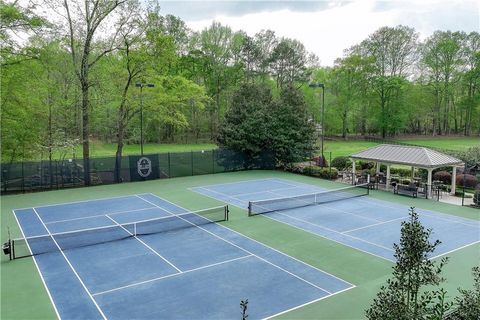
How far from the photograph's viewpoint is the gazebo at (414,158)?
23.4 meters

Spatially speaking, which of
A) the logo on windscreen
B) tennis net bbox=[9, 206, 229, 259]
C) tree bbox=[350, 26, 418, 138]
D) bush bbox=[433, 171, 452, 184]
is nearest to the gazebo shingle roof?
bush bbox=[433, 171, 452, 184]

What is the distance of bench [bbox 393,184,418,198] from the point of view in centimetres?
2352

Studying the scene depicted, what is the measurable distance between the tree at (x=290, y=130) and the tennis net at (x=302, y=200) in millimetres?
9353

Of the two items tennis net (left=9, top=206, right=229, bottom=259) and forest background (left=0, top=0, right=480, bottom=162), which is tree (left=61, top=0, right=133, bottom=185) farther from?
tennis net (left=9, top=206, right=229, bottom=259)

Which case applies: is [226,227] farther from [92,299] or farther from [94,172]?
[94,172]

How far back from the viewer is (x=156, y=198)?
2305 cm

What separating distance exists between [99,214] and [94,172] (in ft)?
30.3

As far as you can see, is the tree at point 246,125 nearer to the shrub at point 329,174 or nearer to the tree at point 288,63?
the shrub at point 329,174

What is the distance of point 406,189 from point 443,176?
477 centimetres

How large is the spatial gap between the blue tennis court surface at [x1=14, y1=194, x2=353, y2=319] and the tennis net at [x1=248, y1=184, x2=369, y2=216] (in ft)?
10.2

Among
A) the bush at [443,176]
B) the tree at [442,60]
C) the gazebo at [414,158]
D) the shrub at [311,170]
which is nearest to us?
the gazebo at [414,158]

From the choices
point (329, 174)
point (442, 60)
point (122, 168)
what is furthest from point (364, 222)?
point (442, 60)

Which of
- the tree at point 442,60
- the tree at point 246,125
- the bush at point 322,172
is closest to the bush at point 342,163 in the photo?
the bush at point 322,172

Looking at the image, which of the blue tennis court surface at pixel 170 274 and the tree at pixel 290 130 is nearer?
the blue tennis court surface at pixel 170 274
